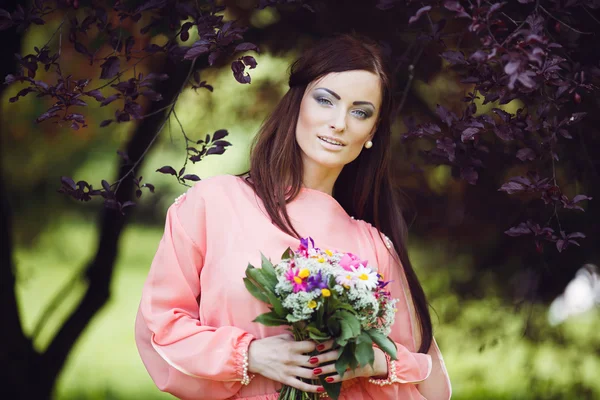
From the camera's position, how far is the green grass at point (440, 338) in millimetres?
3984

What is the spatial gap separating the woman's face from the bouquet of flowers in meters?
0.53

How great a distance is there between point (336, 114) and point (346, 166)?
0.38 meters

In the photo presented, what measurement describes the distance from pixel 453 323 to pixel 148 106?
1.83 meters

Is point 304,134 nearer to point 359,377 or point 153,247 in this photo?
point 359,377

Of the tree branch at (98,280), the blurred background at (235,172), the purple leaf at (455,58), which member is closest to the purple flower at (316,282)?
the purple leaf at (455,58)

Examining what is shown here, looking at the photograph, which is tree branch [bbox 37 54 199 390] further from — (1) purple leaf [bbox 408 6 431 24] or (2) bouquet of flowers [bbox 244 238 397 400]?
(1) purple leaf [bbox 408 6 431 24]

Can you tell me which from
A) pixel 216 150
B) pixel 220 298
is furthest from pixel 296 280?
pixel 216 150

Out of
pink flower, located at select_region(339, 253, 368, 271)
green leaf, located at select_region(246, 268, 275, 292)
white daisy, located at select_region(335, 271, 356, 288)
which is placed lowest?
green leaf, located at select_region(246, 268, 275, 292)

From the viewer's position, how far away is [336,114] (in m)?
2.90

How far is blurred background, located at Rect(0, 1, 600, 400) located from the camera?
3.96 meters

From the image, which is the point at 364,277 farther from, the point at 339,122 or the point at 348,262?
the point at 339,122

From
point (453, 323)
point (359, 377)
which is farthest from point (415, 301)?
point (453, 323)

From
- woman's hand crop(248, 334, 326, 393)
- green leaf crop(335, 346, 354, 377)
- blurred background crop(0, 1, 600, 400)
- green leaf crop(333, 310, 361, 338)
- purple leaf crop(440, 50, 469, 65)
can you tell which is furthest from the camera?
blurred background crop(0, 1, 600, 400)

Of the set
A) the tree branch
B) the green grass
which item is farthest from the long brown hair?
the tree branch
